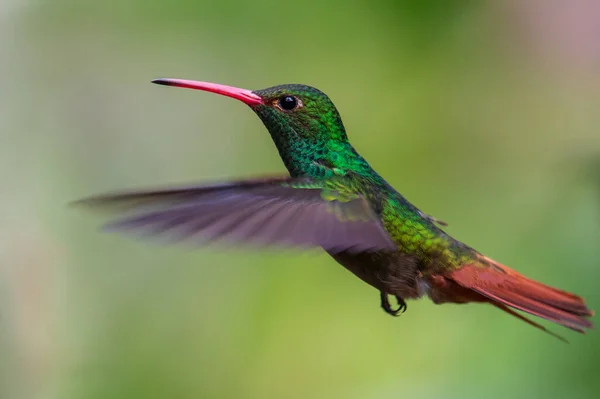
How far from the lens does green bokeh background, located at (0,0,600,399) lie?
2.38 metres

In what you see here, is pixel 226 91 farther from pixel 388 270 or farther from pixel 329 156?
pixel 388 270

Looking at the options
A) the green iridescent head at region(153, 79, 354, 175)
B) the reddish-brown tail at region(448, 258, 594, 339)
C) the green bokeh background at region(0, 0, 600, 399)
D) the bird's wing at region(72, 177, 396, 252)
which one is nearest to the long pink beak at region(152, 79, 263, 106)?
the green iridescent head at region(153, 79, 354, 175)

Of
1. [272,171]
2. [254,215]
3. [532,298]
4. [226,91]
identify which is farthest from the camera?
[272,171]

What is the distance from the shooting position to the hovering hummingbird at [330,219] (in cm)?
96

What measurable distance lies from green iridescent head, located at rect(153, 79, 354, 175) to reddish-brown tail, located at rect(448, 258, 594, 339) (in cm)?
35

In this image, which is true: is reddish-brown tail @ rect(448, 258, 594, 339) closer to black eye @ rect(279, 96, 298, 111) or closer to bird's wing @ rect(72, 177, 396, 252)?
bird's wing @ rect(72, 177, 396, 252)

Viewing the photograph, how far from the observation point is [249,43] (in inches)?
125

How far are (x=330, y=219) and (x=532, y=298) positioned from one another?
16.2 inches

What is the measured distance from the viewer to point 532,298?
127 cm

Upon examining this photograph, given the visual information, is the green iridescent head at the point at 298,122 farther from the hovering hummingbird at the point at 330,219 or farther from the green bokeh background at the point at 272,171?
the green bokeh background at the point at 272,171

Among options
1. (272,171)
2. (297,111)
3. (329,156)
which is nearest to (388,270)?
(329,156)

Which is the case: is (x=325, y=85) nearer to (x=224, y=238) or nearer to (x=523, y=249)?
(x=523, y=249)

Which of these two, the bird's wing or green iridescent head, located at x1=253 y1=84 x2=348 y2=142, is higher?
green iridescent head, located at x1=253 y1=84 x2=348 y2=142

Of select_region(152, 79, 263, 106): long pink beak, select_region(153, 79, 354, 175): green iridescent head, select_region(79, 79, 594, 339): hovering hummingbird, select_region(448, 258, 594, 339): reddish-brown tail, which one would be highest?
select_region(152, 79, 263, 106): long pink beak
